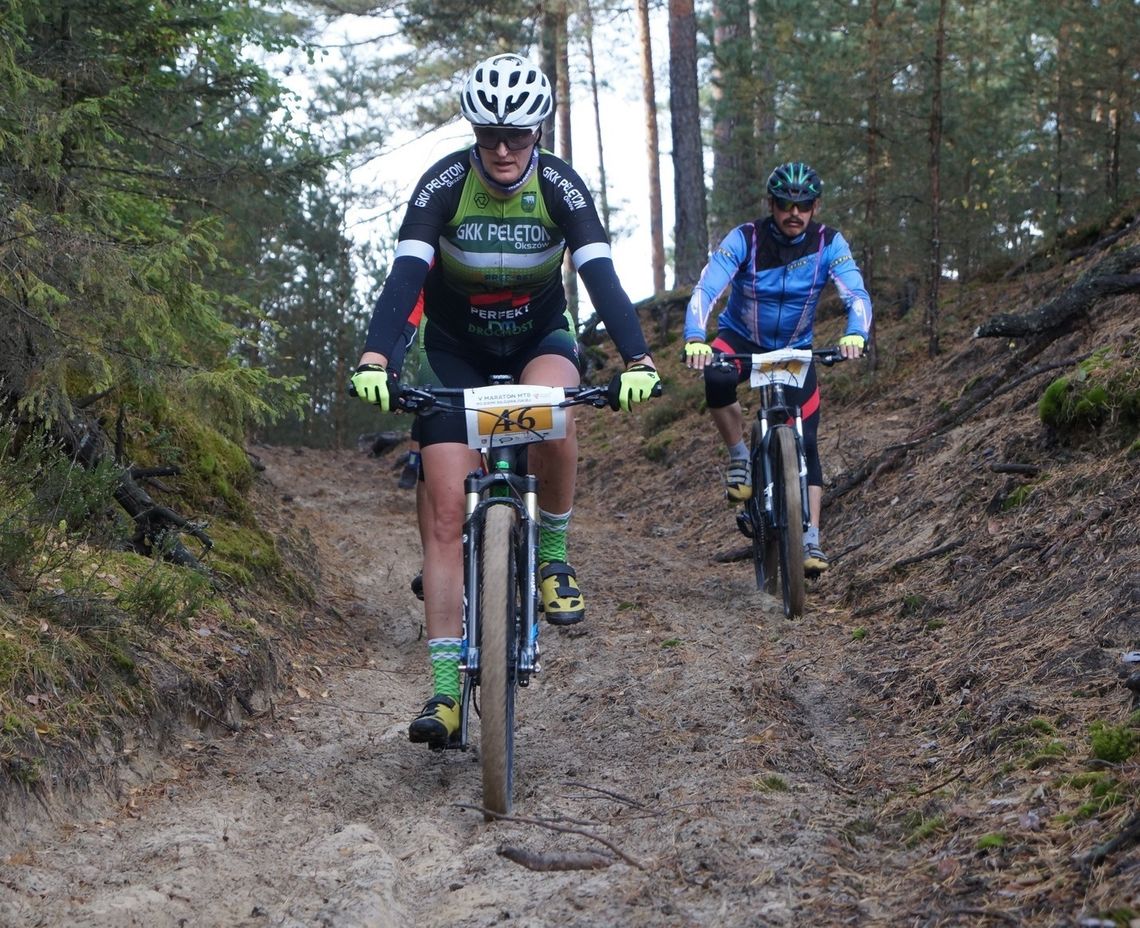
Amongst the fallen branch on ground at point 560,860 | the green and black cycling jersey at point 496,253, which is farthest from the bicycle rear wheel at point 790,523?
the fallen branch on ground at point 560,860

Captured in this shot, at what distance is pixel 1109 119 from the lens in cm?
1166

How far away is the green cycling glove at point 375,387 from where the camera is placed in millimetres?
4074

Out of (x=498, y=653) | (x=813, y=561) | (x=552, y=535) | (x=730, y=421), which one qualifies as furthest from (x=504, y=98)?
(x=730, y=421)

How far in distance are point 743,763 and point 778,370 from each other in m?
3.33

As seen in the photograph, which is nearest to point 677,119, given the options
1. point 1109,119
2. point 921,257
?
point 921,257

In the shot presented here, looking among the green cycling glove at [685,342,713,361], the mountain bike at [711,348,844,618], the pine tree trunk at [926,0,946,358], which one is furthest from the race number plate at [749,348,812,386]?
the pine tree trunk at [926,0,946,358]

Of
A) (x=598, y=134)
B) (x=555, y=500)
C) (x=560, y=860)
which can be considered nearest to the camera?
(x=560, y=860)

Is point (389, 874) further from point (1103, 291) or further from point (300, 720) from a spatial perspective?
point (1103, 291)

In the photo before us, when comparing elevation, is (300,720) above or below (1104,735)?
below

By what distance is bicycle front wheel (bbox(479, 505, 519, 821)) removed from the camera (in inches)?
148

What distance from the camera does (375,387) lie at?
13.4 feet

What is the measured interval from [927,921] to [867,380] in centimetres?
964

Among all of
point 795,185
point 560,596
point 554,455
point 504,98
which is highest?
point 504,98

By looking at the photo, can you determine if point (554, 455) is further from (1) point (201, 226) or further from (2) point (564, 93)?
(2) point (564, 93)
